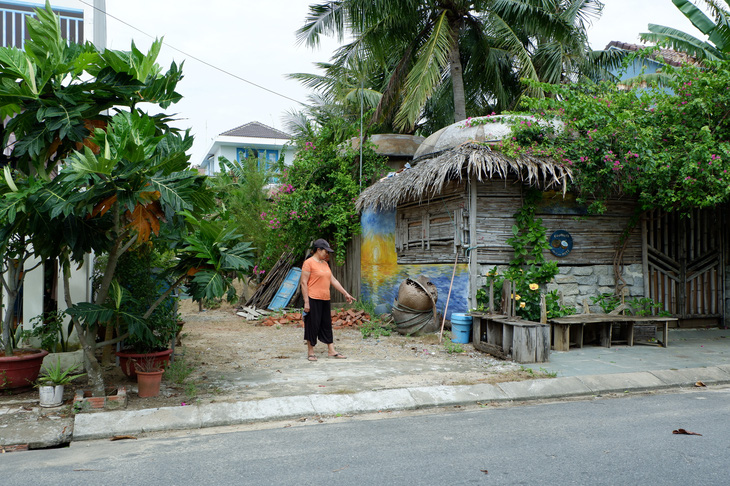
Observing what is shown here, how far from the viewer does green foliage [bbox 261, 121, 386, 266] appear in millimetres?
13578

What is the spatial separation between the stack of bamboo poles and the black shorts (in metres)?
7.12

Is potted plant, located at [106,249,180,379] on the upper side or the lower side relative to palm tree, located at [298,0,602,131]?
lower

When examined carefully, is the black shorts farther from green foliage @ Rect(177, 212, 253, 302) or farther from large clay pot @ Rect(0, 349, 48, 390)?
large clay pot @ Rect(0, 349, 48, 390)

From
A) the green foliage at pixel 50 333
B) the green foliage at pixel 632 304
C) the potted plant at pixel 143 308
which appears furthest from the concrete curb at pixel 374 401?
the green foliage at pixel 632 304

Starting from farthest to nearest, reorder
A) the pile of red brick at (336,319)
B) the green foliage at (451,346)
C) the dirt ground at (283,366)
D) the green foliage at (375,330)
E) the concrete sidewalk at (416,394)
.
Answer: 1. the pile of red brick at (336,319)
2. the green foliage at (375,330)
3. the green foliage at (451,346)
4. the dirt ground at (283,366)
5. the concrete sidewalk at (416,394)

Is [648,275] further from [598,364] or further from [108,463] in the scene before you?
[108,463]

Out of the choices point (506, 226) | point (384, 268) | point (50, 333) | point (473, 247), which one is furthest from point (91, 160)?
point (384, 268)

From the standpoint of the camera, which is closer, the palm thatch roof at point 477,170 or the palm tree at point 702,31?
the palm thatch roof at point 477,170

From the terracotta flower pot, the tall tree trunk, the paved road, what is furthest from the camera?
the tall tree trunk

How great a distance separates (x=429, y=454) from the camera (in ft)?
14.1

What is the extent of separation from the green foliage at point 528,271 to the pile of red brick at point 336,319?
3.38 m

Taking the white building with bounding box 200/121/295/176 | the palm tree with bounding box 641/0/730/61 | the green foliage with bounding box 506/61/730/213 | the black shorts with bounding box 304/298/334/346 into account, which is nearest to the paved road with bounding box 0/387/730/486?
the black shorts with bounding box 304/298/334/346

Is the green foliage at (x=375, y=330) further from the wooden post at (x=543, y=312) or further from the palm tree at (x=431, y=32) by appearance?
the palm tree at (x=431, y=32)

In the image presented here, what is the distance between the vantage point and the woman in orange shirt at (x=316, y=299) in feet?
27.2
